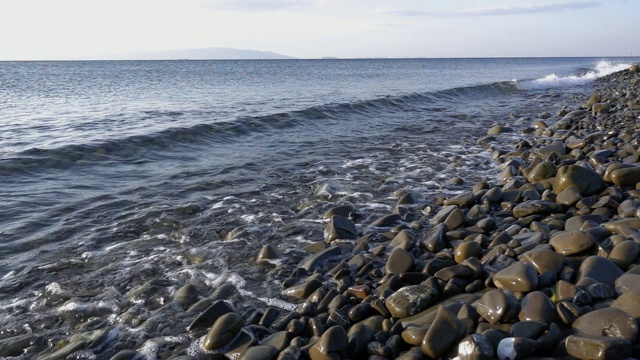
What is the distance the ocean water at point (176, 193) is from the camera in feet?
16.0

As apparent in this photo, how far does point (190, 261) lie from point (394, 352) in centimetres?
305

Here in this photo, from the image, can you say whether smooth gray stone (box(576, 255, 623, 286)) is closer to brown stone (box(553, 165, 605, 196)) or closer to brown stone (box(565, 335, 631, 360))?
brown stone (box(565, 335, 631, 360))

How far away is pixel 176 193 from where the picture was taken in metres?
8.48

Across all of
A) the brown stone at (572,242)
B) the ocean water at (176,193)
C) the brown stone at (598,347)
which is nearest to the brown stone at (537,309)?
the brown stone at (598,347)

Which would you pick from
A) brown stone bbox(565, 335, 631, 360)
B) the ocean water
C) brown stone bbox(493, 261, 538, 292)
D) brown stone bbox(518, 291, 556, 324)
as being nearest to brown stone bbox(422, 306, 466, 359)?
brown stone bbox(518, 291, 556, 324)

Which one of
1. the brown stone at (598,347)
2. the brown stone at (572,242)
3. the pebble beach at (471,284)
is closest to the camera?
the brown stone at (598,347)

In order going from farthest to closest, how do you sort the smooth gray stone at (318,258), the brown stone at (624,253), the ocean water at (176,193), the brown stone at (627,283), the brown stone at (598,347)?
the smooth gray stone at (318,258), the ocean water at (176,193), the brown stone at (624,253), the brown stone at (627,283), the brown stone at (598,347)

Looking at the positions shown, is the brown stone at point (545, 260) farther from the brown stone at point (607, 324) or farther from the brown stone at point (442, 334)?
the brown stone at point (442, 334)

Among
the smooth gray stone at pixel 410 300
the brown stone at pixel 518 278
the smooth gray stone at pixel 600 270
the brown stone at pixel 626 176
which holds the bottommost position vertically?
the smooth gray stone at pixel 410 300

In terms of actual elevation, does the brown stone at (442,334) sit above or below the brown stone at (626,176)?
below

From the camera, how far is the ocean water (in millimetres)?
4879

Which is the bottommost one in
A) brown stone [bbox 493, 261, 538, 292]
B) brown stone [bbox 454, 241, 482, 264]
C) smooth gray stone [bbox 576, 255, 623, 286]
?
brown stone [bbox 454, 241, 482, 264]

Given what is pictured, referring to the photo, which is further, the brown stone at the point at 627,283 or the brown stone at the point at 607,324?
the brown stone at the point at 627,283

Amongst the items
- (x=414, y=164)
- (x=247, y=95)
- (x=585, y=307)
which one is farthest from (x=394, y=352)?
(x=247, y=95)
